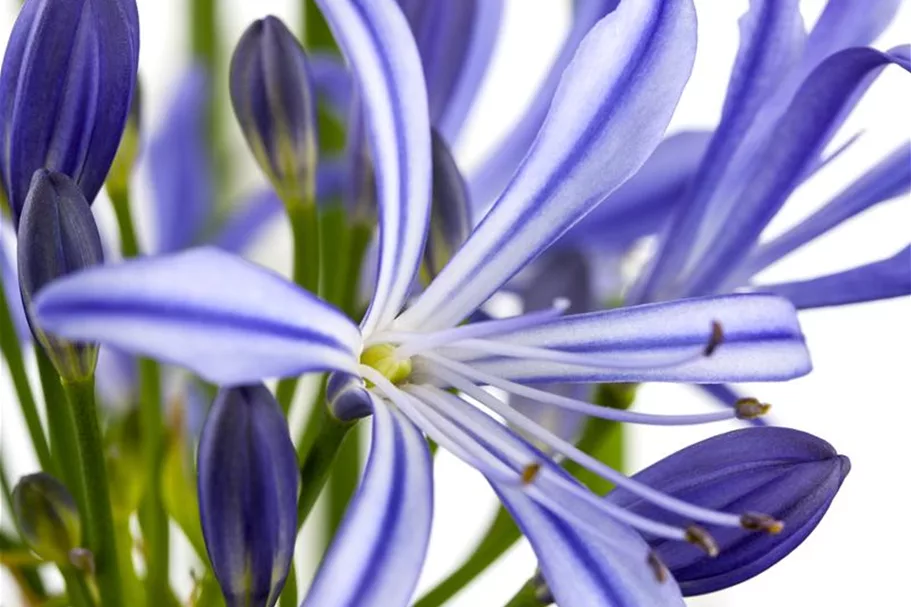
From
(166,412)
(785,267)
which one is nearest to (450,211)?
(166,412)

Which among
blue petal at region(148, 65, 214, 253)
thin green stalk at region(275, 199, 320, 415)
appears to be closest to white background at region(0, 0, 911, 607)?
blue petal at region(148, 65, 214, 253)

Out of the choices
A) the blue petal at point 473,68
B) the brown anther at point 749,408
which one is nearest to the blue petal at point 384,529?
the brown anther at point 749,408

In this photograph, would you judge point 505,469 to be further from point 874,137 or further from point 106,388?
point 874,137

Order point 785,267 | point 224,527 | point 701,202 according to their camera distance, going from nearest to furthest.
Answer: point 224,527
point 701,202
point 785,267

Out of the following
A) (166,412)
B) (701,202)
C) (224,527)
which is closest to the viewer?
(224,527)

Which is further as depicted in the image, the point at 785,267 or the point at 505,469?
the point at 785,267

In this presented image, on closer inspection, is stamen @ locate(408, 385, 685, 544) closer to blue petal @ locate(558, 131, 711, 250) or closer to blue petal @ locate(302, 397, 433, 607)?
blue petal @ locate(302, 397, 433, 607)
